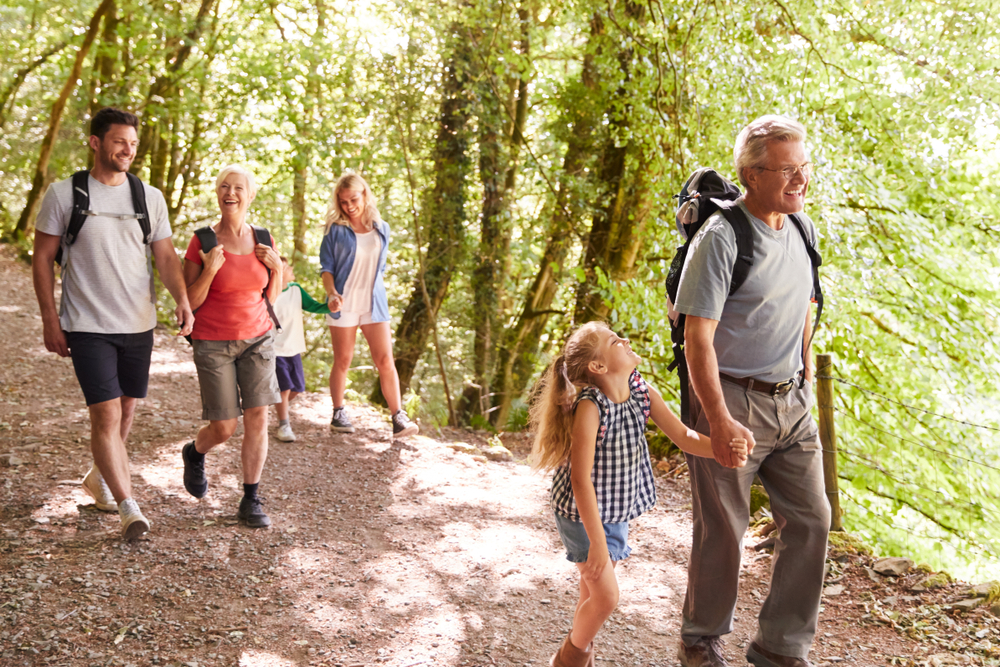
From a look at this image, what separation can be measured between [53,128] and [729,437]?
14.5m

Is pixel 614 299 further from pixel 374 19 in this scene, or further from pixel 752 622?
pixel 374 19

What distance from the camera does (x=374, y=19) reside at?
11.9 m

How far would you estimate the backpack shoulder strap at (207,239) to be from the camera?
446 centimetres

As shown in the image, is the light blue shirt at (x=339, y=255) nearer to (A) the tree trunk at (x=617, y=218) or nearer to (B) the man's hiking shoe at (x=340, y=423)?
(B) the man's hiking shoe at (x=340, y=423)

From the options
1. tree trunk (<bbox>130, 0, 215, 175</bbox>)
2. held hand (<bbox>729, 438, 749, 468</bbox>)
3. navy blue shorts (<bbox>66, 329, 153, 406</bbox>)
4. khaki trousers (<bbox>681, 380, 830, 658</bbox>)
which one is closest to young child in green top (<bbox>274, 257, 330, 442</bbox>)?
navy blue shorts (<bbox>66, 329, 153, 406</bbox>)

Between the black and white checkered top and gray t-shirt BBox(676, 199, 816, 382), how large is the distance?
1.40 ft

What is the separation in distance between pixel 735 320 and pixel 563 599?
2060 mm

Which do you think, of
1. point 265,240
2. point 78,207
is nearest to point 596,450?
point 265,240

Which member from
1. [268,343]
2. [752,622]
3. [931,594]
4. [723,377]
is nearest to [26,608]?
[268,343]

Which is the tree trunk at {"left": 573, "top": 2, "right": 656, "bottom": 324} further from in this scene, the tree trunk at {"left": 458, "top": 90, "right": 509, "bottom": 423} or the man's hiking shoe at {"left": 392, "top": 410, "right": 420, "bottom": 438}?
the man's hiking shoe at {"left": 392, "top": 410, "right": 420, "bottom": 438}

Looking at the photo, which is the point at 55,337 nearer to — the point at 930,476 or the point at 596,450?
the point at 596,450

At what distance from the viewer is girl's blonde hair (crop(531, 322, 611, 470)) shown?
9.21 ft

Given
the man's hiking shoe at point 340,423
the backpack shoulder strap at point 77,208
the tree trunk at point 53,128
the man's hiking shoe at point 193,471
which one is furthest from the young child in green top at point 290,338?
the tree trunk at point 53,128

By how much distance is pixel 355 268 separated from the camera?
6578 millimetres
